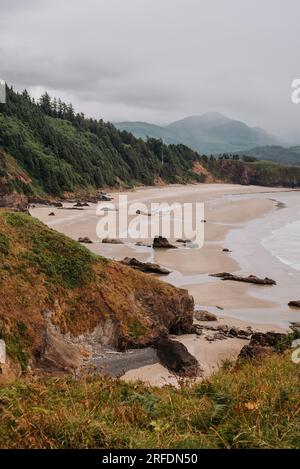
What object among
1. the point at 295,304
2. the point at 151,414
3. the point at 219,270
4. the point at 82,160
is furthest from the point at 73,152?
the point at 151,414

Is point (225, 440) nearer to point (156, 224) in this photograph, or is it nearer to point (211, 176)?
point (156, 224)

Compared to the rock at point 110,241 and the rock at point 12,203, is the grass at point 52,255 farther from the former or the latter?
the rock at point 12,203

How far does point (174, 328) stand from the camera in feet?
42.1

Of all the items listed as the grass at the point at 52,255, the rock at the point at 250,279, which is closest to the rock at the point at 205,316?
the grass at the point at 52,255

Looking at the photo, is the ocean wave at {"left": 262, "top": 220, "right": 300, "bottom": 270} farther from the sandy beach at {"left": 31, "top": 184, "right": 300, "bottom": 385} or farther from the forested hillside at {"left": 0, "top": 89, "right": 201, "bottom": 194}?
the forested hillside at {"left": 0, "top": 89, "right": 201, "bottom": 194}

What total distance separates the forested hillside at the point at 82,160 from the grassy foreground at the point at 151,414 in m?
47.1

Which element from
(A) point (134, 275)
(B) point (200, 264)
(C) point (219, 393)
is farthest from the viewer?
(B) point (200, 264)

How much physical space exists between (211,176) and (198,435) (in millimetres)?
123282

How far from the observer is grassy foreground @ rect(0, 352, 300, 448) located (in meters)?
4.70

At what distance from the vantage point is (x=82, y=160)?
7956cm

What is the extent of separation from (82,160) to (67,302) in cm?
7110

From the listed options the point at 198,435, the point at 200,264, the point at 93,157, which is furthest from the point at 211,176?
the point at 198,435

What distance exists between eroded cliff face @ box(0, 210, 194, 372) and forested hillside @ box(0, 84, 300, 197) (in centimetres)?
4136

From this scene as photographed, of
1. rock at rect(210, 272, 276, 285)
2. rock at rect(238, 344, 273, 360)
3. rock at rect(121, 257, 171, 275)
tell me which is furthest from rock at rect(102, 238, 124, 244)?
rock at rect(238, 344, 273, 360)
